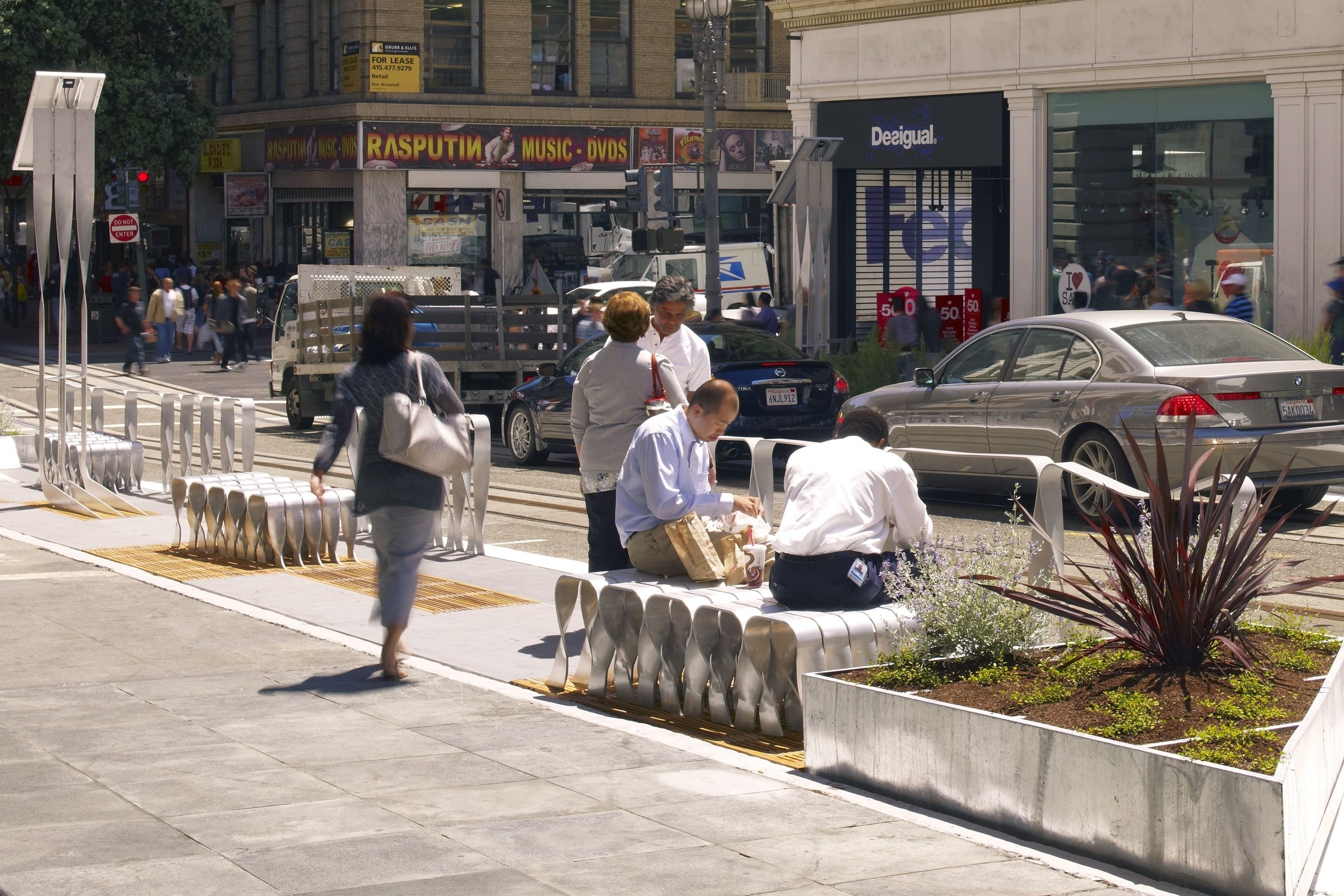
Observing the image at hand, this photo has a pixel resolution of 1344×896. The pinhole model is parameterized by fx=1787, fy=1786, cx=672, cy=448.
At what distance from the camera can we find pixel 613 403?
26.6ft

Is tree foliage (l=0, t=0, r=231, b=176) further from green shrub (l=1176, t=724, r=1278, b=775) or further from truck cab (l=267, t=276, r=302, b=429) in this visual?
green shrub (l=1176, t=724, r=1278, b=775)

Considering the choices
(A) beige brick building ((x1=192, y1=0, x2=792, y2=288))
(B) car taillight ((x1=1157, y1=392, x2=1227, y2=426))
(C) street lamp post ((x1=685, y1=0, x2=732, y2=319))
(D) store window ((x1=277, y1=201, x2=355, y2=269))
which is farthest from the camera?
(D) store window ((x1=277, y1=201, x2=355, y2=269))

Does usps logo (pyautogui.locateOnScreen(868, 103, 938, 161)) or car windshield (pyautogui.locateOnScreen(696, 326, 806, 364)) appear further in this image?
usps logo (pyautogui.locateOnScreen(868, 103, 938, 161))

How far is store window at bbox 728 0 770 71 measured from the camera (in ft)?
156

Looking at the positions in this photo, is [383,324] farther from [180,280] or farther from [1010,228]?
[180,280]

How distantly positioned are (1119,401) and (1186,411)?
492mm

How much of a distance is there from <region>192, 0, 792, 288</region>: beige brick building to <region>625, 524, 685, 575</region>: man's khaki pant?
35.3 metres

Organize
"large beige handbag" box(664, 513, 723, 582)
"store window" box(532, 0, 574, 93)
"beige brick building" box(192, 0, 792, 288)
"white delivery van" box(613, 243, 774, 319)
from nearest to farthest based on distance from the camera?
"large beige handbag" box(664, 513, 723, 582) < "white delivery van" box(613, 243, 774, 319) < "beige brick building" box(192, 0, 792, 288) < "store window" box(532, 0, 574, 93)

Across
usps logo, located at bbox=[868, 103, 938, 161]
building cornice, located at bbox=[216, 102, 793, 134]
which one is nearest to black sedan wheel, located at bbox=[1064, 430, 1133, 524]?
usps logo, located at bbox=[868, 103, 938, 161]

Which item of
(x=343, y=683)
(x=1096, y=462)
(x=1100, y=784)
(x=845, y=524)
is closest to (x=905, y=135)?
(x=1096, y=462)

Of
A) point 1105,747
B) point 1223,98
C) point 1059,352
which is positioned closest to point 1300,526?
point 1059,352

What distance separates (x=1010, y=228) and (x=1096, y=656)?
1839 centimetres

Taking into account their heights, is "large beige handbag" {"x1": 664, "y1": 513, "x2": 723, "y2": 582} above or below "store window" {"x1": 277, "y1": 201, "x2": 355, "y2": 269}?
below

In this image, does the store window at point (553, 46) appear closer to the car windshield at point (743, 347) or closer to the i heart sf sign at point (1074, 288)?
the i heart sf sign at point (1074, 288)
